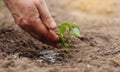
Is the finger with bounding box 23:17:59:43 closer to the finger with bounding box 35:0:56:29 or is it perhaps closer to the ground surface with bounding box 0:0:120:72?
the finger with bounding box 35:0:56:29

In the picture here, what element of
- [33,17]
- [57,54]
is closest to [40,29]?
[33,17]

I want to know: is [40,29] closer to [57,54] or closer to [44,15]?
[44,15]

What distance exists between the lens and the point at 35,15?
2.29 meters

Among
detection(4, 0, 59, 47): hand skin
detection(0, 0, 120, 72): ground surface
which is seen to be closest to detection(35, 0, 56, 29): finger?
detection(4, 0, 59, 47): hand skin

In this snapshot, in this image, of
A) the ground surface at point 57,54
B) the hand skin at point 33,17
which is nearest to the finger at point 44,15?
the hand skin at point 33,17

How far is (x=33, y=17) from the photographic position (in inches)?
89.6

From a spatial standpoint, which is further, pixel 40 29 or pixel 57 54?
pixel 57 54

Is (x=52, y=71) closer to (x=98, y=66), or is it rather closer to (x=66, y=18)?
(x=98, y=66)

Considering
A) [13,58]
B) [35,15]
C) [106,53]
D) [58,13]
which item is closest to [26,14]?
[35,15]

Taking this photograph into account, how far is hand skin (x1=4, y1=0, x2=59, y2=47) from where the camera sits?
2273 millimetres

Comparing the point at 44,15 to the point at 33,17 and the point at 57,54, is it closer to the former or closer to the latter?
the point at 33,17

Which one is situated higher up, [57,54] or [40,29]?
Answer: [40,29]

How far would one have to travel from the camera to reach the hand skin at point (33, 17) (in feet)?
7.46

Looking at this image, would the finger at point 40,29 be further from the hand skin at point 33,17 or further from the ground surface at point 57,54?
the ground surface at point 57,54
